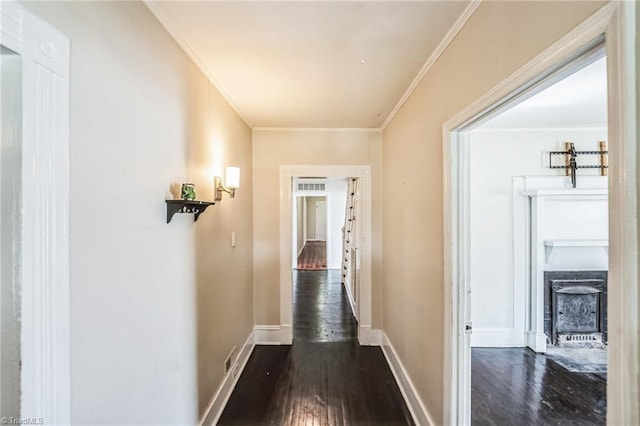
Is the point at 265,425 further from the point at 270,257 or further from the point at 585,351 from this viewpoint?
the point at 585,351

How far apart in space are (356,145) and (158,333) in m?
2.56

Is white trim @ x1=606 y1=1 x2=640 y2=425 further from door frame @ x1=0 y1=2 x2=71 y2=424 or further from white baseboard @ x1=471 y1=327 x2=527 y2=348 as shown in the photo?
white baseboard @ x1=471 y1=327 x2=527 y2=348

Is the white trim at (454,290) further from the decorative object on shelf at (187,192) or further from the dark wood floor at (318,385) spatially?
the decorative object on shelf at (187,192)

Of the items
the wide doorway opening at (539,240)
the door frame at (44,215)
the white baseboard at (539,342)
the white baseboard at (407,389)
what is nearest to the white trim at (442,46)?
the wide doorway opening at (539,240)

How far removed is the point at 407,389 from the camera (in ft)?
7.14

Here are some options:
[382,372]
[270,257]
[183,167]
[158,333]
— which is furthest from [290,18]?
[382,372]

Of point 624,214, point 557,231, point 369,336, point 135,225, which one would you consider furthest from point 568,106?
point 135,225

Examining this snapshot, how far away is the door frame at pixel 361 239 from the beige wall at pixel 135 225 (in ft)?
4.09

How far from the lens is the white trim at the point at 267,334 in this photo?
3.14 meters

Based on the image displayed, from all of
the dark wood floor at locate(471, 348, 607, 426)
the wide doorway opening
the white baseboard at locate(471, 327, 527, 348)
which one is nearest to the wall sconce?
the wide doorway opening

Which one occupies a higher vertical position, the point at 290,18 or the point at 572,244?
the point at 290,18

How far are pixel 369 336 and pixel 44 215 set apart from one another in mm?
3024

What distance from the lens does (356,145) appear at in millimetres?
3150

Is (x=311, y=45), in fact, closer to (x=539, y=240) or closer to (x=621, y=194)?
(x=621, y=194)
